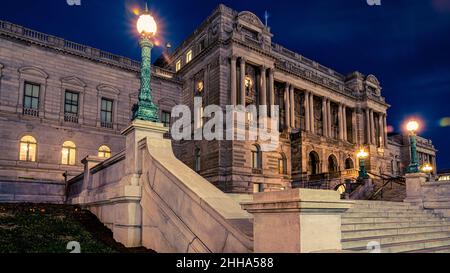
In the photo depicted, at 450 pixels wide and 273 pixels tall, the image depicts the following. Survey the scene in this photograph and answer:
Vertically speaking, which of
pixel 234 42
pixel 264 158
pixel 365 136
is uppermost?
pixel 234 42

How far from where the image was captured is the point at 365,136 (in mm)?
56375

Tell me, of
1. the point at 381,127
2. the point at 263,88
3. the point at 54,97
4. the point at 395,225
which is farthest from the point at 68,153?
the point at 381,127

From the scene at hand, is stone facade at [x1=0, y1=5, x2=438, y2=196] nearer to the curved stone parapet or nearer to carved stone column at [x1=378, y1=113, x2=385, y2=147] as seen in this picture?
carved stone column at [x1=378, y1=113, x2=385, y2=147]

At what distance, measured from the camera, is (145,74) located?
10445mm

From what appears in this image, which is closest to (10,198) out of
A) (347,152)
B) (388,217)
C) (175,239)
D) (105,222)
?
(105,222)

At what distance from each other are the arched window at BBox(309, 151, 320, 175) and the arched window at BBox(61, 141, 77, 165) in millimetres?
28598

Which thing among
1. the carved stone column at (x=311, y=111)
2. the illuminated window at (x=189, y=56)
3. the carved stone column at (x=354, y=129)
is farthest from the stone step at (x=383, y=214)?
the carved stone column at (x=354, y=129)

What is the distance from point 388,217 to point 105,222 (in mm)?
9655

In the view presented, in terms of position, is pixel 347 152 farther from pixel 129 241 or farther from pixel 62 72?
pixel 129 241

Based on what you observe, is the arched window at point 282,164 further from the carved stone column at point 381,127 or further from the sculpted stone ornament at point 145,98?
the sculpted stone ornament at point 145,98

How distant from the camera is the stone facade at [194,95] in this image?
99.5 feet

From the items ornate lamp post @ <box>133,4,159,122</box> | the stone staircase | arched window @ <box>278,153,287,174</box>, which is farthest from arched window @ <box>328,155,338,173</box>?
ornate lamp post @ <box>133,4,159,122</box>

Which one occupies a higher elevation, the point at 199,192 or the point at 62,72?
the point at 62,72
